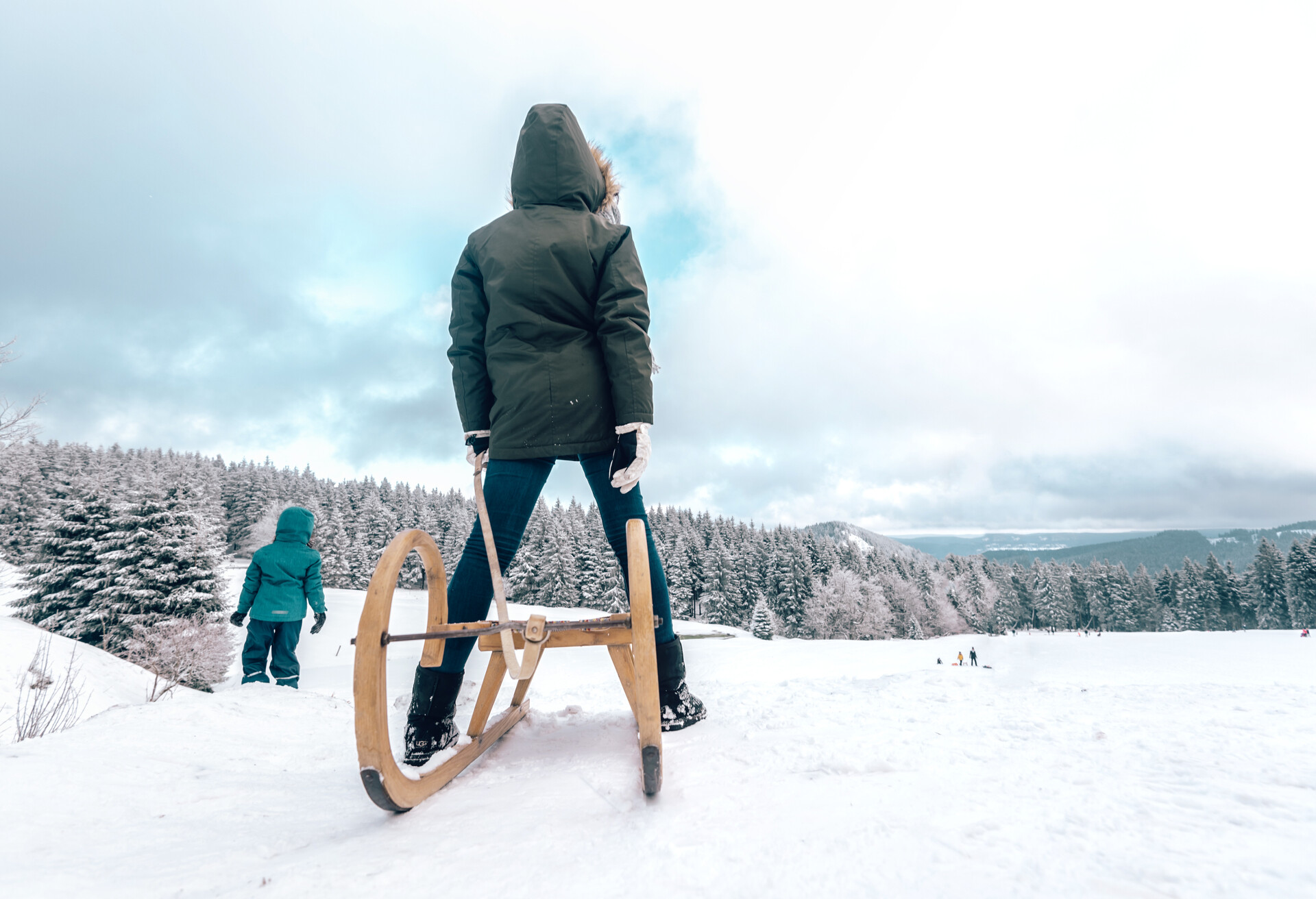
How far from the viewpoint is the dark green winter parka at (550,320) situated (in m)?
2.13

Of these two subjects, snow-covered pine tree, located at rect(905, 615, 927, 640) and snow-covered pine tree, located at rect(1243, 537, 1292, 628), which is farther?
snow-covered pine tree, located at rect(905, 615, 927, 640)

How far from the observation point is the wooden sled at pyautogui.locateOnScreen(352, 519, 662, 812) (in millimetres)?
1342

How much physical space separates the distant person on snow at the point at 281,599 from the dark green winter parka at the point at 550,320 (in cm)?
388

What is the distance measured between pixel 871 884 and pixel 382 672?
4.06ft

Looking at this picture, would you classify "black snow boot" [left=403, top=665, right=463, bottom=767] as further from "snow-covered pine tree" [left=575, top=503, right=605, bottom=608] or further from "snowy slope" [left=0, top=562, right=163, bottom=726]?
"snow-covered pine tree" [left=575, top=503, right=605, bottom=608]

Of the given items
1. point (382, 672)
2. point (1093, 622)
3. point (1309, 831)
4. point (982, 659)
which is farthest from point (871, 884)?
point (1093, 622)

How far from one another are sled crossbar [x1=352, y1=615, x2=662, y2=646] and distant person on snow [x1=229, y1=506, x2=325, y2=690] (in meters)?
4.31

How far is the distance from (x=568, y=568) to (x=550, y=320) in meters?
40.4

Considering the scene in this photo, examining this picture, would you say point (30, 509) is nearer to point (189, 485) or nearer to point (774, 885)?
point (189, 485)

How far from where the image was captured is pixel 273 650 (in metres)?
5.24

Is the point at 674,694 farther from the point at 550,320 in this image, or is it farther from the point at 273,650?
the point at 273,650

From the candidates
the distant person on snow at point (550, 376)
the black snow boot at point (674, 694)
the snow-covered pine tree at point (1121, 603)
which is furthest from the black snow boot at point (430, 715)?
the snow-covered pine tree at point (1121, 603)

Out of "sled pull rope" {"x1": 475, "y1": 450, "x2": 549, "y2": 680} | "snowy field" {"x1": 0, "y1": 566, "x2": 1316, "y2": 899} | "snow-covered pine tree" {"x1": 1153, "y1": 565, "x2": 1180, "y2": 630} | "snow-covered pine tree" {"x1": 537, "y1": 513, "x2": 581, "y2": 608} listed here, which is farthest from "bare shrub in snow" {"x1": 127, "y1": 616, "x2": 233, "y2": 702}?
"snow-covered pine tree" {"x1": 1153, "y1": 565, "x2": 1180, "y2": 630}

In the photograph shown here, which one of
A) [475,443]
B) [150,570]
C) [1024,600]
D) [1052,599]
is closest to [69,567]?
[150,570]
